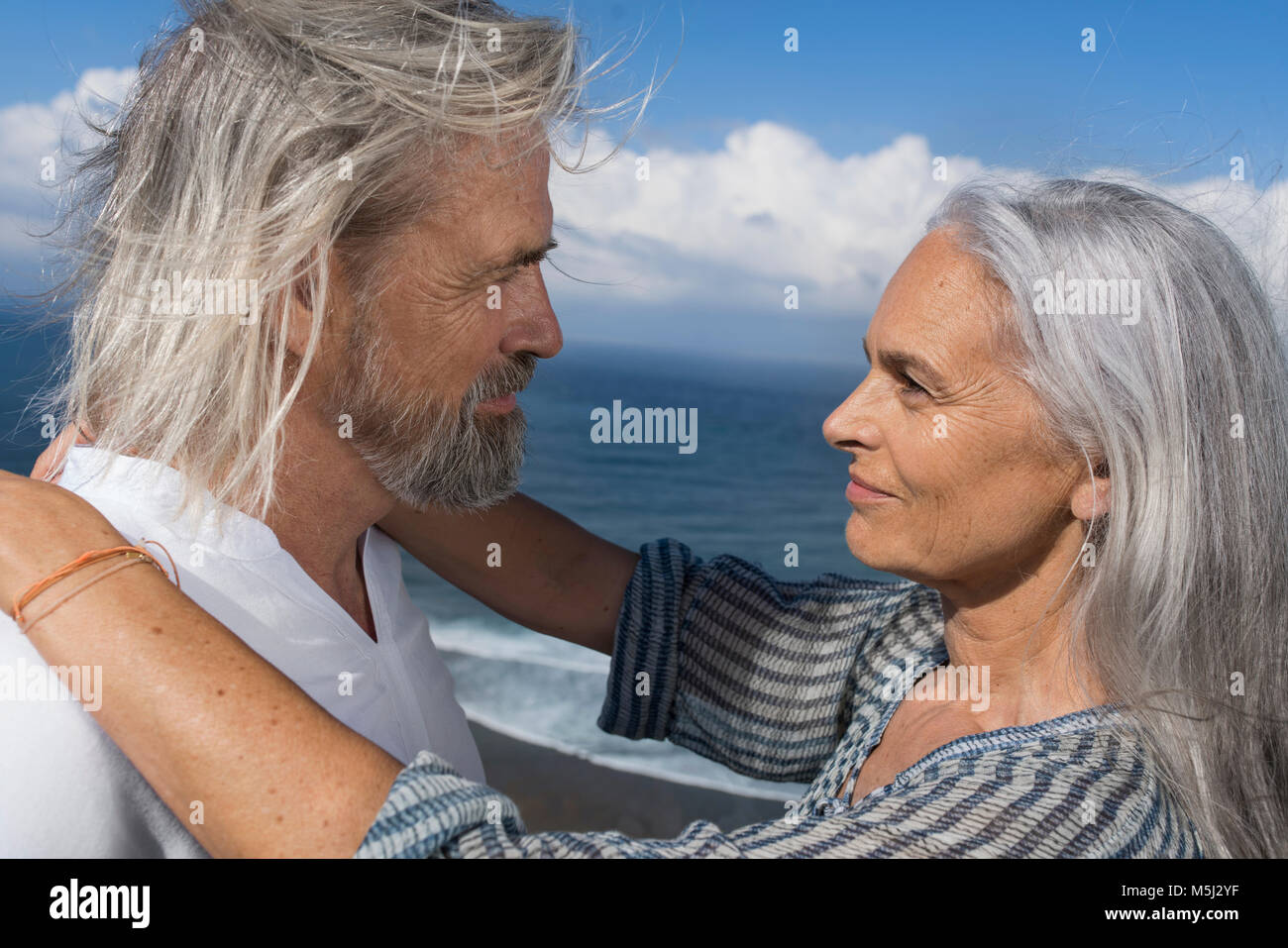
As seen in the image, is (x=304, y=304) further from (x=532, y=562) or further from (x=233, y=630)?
(x=532, y=562)

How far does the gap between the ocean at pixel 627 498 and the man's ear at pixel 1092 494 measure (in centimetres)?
162

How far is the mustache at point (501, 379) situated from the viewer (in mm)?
2342

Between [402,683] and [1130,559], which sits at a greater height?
[1130,559]

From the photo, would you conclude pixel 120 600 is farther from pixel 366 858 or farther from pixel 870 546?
pixel 870 546

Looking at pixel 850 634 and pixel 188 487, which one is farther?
pixel 850 634

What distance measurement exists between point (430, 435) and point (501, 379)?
0.23 m

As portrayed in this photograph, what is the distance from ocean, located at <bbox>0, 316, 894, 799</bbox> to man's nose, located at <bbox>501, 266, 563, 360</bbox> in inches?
30.1

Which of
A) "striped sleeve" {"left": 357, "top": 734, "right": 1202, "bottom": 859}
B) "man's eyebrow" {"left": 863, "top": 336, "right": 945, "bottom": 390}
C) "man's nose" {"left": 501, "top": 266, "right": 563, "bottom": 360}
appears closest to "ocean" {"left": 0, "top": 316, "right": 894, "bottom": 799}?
"man's nose" {"left": 501, "top": 266, "right": 563, "bottom": 360}

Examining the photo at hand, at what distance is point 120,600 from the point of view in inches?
60.7

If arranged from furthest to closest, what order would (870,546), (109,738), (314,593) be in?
(870,546) → (314,593) → (109,738)

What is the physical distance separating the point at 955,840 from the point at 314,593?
4.50 feet

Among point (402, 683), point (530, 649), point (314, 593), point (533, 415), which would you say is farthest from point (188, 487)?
point (533, 415)

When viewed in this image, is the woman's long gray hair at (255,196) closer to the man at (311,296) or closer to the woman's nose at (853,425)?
the man at (311,296)

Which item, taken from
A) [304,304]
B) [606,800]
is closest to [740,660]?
[304,304]
